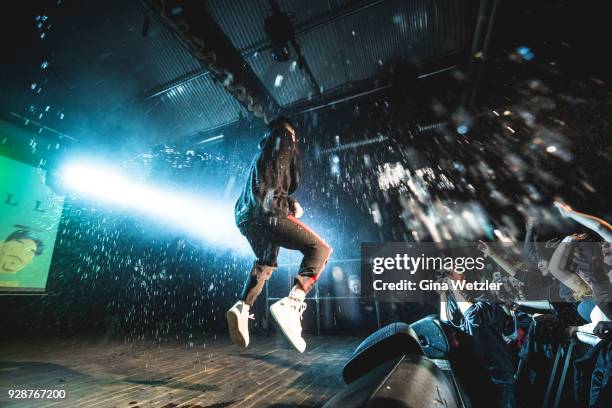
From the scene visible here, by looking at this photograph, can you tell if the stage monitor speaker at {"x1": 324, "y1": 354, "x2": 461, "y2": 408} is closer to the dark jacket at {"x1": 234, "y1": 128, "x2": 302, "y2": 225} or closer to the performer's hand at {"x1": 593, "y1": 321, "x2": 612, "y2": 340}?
the dark jacket at {"x1": 234, "y1": 128, "x2": 302, "y2": 225}

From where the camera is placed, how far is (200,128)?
5.42 meters

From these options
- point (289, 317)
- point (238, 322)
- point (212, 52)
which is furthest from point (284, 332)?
point (212, 52)

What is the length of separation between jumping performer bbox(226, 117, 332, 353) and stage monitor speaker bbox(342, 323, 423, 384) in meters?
0.62

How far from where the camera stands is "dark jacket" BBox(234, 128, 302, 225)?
6.52 ft

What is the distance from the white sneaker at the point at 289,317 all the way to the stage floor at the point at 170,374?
0.61m

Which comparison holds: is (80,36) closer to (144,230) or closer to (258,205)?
(258,205)

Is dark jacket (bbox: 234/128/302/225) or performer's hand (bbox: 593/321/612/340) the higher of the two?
dark jacket (bbox: 234/128/302/225)

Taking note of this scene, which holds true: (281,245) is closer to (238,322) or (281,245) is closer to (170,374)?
(238,322)

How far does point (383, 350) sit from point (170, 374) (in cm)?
291

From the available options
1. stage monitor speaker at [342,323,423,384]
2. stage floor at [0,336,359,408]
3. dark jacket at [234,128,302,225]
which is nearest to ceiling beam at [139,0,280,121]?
dark jacket at [234,128,302,225]

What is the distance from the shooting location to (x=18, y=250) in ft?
15.1

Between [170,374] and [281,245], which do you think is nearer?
[281,245]

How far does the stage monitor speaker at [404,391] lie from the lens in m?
0.65

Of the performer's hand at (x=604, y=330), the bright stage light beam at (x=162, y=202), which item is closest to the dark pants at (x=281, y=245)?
the performer's hand at (x=604, y=330)
